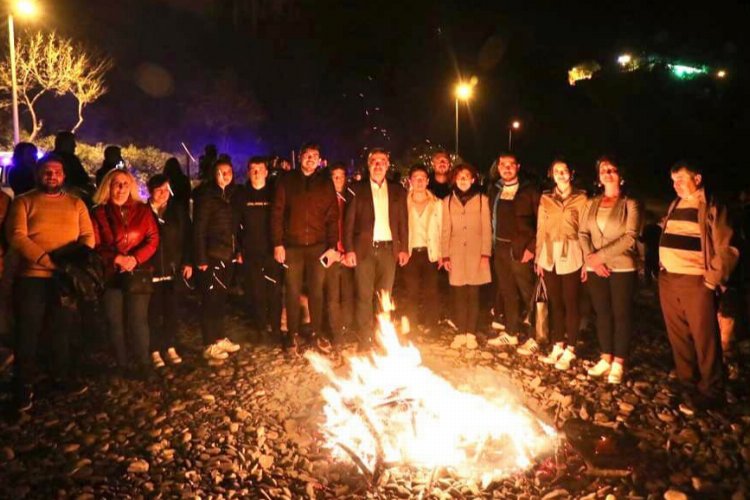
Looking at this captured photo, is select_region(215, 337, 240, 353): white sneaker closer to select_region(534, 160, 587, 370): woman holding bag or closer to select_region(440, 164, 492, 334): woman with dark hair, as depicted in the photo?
select_region(440, 164, 492, 334): woman with dark hair

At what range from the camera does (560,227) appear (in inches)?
252

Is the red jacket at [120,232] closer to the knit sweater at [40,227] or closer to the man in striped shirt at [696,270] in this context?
the knit sweater at [40,227]

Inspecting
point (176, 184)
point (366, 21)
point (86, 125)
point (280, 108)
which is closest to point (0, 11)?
point (86, 125)

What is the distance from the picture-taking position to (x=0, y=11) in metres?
25.9

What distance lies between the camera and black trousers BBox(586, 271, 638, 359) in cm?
595

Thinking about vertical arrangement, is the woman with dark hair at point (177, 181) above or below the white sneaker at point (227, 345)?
above

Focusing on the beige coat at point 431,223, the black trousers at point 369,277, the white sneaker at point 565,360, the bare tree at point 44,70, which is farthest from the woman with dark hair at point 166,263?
the bare tree at point 44,70

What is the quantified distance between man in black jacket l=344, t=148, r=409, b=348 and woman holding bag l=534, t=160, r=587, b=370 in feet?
5.49

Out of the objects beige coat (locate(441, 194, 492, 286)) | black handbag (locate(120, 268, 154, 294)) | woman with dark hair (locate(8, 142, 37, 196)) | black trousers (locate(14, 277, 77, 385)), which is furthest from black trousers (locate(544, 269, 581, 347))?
woman with dark hair (locate(8, 142, 37, 196))

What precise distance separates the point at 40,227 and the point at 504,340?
209 inches

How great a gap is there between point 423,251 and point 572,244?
1.89 m

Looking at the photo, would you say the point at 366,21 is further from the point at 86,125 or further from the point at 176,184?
the point at 176,184

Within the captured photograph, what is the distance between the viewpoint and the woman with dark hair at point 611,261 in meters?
5.88

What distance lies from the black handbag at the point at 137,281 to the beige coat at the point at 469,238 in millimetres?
3565
